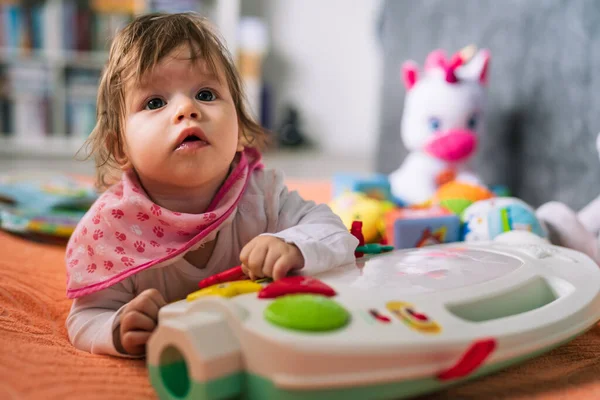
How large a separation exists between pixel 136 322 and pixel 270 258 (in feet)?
0.48

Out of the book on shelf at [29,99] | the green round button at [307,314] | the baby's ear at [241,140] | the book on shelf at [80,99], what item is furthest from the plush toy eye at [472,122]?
the book on shelf at [29,99]

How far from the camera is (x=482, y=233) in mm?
1033

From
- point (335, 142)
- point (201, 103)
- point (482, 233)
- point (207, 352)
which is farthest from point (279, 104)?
point (207, 352)

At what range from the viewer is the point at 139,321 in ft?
2.06

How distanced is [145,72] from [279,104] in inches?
111

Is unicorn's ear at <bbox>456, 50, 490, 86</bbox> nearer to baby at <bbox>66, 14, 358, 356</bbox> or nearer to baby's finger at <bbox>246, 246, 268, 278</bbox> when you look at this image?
baby at <bbox>66, 14, 358, 356</bbox>

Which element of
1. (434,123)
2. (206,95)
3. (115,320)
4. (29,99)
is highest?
(206,95)

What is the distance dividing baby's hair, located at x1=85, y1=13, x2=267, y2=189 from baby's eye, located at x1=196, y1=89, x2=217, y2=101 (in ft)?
0.10

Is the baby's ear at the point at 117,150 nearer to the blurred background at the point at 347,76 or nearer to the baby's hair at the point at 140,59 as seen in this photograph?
the baby's hair at the point at 140,59

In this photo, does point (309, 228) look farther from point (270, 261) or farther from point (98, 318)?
point (98, 318)

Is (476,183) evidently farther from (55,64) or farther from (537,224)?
(55,64)

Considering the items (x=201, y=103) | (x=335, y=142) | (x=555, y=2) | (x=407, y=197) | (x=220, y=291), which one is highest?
(x=555, y=2)

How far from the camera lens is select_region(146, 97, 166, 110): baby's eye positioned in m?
0.74

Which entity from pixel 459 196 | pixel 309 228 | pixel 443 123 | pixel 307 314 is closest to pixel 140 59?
pixel 309 228
